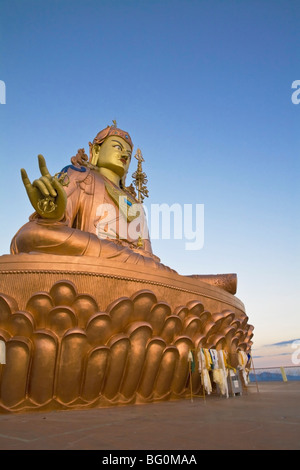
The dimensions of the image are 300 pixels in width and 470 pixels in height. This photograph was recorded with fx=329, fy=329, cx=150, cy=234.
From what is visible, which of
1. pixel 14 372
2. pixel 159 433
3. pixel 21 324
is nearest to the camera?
pixel 159 433

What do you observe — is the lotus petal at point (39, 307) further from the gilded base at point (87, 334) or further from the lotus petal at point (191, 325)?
the lotus petal at point (191, 325)

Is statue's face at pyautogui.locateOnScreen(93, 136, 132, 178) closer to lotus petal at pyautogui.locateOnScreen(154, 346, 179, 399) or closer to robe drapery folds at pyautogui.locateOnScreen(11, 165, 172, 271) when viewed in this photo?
robe drapery folds at pyautogui.locateOnScreen(11, 165, 172, 271)

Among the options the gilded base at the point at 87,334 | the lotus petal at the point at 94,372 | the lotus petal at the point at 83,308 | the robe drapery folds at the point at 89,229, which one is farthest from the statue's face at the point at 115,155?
the lotus petal at the point at 94,372

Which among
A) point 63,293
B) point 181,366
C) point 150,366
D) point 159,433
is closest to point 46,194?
point 63,293

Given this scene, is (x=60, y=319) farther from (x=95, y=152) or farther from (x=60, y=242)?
(x=95, y=152)

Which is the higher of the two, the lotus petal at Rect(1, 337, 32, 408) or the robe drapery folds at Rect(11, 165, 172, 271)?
the robe drapery folds at Rect(11, 165, 172, 271)

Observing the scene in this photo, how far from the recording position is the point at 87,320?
3.57 meters

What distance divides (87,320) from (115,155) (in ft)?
14.6

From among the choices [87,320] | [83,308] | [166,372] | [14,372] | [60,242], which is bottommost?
[166,372]

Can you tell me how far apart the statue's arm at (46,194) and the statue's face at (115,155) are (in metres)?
3.18

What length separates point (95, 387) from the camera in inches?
137

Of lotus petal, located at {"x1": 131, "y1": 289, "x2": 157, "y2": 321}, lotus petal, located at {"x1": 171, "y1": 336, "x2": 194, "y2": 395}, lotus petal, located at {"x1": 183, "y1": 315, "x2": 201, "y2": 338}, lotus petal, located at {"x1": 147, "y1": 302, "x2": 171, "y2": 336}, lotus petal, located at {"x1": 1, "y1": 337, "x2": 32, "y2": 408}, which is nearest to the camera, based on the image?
lotus petal, located at {"x1": 1, "y1": 337, "x2": 32, "y2": 408}

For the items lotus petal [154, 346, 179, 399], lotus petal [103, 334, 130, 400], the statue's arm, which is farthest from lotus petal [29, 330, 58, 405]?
the statue's arm

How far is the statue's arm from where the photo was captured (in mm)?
3965
